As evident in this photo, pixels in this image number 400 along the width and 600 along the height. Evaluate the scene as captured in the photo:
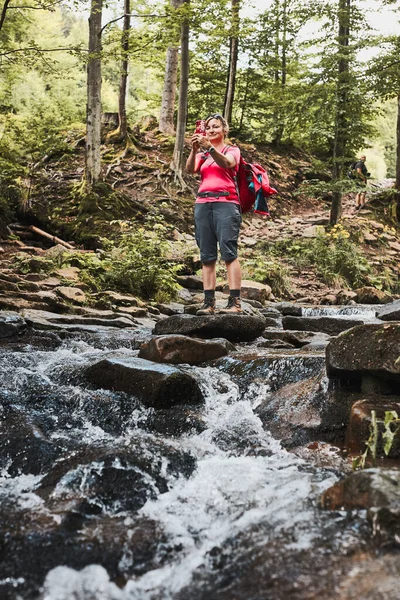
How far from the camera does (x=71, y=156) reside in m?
16.9

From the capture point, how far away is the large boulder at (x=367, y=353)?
3.44m

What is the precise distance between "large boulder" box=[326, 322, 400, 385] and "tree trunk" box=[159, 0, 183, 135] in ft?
56.9

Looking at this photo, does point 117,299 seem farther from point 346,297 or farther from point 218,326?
point 346,297

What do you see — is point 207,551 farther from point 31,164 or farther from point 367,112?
point 367,112

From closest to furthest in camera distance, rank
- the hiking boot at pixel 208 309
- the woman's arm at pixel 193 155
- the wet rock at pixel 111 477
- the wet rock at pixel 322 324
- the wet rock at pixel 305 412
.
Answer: the wet rock at pixel 111 477 → the wet rock at pixel 305 412 → the woman's arm at pixel 193 155 → the hiking boot at pixel 208 309 → the wet rock at pixel 322 324

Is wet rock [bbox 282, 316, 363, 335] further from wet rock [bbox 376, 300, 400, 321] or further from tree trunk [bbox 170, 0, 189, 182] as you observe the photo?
tree trunk [bbox 170, 0, 189, 182]

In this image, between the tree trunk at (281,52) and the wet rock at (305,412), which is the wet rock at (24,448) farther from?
the tree trunk at (281,52)

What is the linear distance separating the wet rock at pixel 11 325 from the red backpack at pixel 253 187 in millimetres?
2958

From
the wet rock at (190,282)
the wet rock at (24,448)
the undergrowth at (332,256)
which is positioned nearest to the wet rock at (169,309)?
the wet rock at (190,282)

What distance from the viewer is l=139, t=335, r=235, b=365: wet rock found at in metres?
4.98

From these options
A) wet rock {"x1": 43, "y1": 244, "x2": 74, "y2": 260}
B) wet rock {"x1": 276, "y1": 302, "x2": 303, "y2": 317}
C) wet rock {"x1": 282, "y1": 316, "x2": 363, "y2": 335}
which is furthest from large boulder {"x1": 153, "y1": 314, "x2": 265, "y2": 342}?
wet rock {"x1": 43, "y1": 244, "x2": 74, "y2": 260}

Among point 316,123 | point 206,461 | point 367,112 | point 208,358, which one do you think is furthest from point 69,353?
point 367,112

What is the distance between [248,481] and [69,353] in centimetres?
318

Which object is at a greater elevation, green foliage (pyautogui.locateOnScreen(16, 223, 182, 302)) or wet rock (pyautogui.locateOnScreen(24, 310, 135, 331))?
green foliage (pyautogui.locateOnScreen(16, 223, 182, 302))
